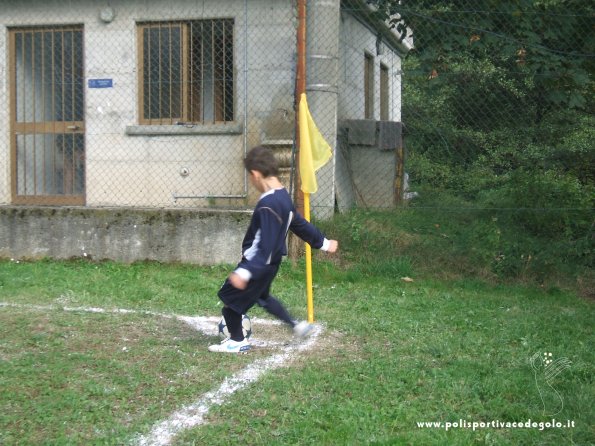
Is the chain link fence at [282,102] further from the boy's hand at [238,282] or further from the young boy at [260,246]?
the boy's hand at [238,282]

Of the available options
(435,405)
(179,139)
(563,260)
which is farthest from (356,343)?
(179,139)

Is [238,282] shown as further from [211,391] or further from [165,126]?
[165,126]

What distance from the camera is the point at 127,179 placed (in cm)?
1080

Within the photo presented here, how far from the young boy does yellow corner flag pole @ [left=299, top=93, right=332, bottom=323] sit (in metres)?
0.79

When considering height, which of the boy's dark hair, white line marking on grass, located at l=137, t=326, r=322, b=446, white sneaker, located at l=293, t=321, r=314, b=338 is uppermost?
the boy's dark hair

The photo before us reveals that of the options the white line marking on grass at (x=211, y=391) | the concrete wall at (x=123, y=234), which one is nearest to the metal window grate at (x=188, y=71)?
the concrete wall at (x=123, y=234)

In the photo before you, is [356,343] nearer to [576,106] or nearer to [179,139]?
[576,106]

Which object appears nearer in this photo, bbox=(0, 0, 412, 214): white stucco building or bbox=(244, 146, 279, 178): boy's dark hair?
bbox=(244, 146, 279, 178): boy's dark hair

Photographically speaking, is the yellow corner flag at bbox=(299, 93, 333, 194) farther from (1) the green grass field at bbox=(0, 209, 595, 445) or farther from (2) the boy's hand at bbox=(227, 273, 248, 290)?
(2) the boy's hand at bbox=(227, 273, 248, 290)

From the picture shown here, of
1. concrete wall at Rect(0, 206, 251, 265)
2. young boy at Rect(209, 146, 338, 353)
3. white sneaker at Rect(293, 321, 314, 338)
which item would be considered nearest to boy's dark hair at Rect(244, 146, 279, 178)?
young boy at Rect(209, 146, 338, 353)

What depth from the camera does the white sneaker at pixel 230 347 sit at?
18.1 ft

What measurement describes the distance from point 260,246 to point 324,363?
2.90 feet

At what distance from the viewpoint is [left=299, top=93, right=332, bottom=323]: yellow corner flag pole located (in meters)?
6.43

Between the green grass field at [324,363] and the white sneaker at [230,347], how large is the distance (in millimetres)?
143
